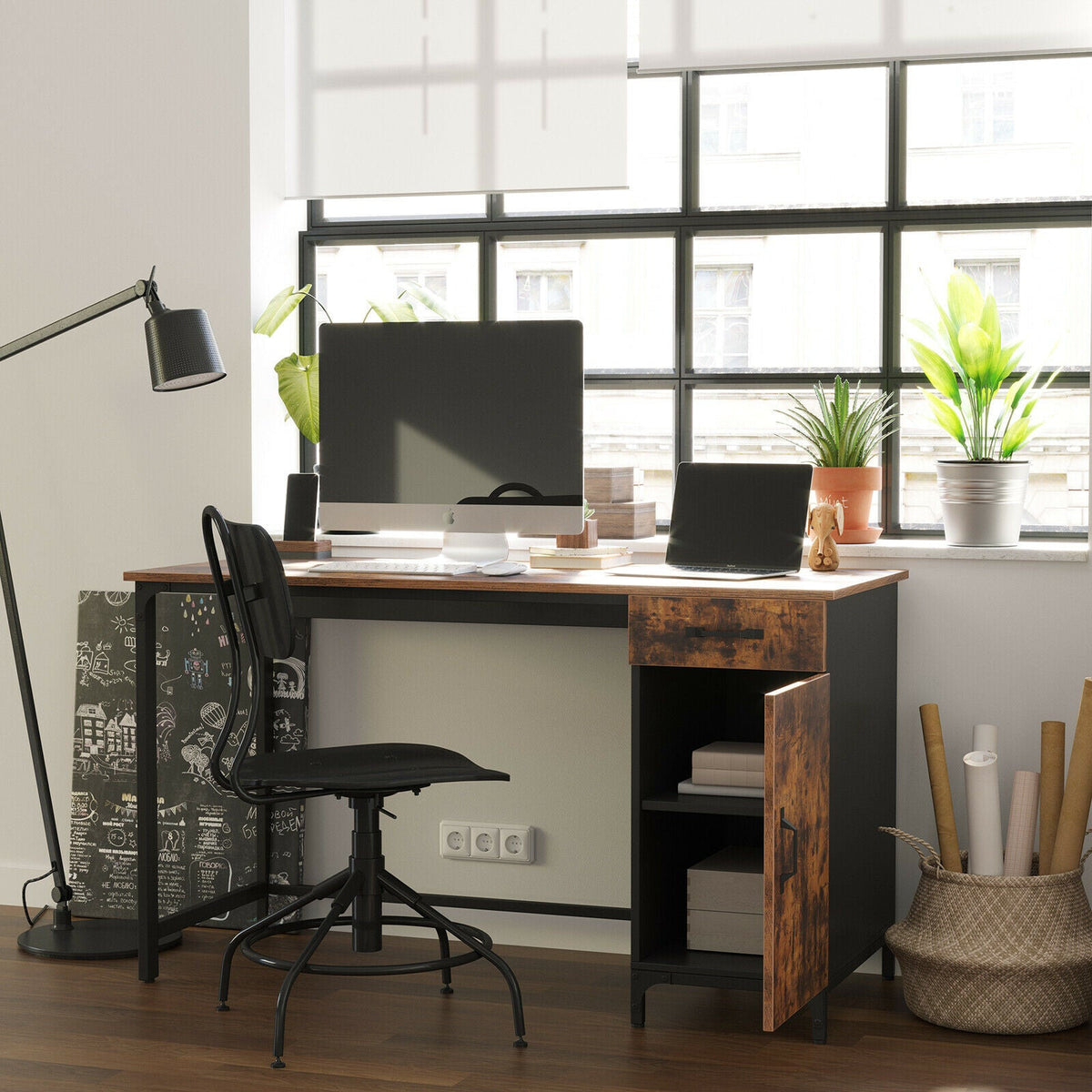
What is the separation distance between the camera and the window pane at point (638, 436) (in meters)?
3.51

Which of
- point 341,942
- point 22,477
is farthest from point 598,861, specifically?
point 22,477

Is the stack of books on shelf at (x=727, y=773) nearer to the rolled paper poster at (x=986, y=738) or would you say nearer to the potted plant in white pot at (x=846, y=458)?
the rolled paper poster at (x=986, y=738)

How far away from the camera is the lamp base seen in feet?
10.6

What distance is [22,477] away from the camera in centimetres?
368

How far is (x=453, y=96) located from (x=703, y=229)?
25.7 inches

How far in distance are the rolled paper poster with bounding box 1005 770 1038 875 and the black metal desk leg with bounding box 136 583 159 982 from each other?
168cm

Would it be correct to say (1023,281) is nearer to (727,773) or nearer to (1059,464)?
(1059,464)

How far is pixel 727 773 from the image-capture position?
A: 273cm

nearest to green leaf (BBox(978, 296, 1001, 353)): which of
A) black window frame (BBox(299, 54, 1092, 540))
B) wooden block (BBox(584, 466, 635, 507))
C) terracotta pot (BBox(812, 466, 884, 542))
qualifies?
black window frame (BBox(299, 54, 1092, 540))

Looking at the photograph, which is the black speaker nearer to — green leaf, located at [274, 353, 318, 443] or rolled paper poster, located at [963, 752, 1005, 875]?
green leaf, located at [274, 353, 318, 443]

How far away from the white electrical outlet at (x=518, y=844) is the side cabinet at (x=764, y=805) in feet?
1.60

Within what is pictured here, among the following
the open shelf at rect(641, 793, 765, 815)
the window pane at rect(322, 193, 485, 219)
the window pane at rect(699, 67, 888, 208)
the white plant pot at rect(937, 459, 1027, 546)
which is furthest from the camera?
the window pane at rect(322, 193, 485, 219)

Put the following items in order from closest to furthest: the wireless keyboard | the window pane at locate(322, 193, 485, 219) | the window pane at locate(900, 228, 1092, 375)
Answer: the wireless keyboard, the window pane at locate(900, 228, 1092, 375), the window pane at locate(322, 193, 485, 219)

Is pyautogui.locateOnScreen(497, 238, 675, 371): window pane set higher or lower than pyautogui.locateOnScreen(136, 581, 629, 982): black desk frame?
higher
